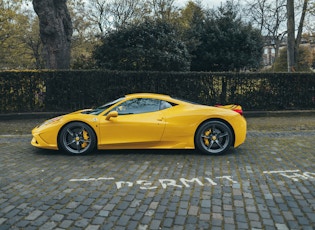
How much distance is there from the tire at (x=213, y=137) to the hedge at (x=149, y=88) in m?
6.74

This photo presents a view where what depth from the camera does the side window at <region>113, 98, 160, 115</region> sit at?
6.64 meters

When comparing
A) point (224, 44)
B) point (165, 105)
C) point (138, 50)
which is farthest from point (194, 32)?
point (165, 105)

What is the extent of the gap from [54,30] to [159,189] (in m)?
11.8

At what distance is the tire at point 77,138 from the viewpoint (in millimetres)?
6520

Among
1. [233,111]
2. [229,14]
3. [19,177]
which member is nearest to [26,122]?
[19,177]

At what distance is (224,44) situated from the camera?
21.0 metres

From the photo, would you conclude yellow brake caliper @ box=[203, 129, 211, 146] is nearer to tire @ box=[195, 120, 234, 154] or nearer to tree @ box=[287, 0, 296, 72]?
tire @ box=[195, 120, 234, 154]

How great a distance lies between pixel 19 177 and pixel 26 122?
7.27 m

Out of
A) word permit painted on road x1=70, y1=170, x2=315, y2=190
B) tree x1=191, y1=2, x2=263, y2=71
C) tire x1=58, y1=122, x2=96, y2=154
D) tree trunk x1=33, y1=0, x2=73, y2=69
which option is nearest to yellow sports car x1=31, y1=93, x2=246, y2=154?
tire x1=58, y1=122, x2=96, y2=154

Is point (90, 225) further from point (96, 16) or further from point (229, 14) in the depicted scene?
point (96, 16)

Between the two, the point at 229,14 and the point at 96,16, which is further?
the point at 96,16

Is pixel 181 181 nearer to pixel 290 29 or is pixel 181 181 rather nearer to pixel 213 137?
pixel 213 137

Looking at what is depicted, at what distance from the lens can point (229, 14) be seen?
72.1 feet

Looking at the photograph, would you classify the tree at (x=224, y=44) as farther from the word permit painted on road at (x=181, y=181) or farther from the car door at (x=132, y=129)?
the word permit painted on road at (x=181, y=181)
